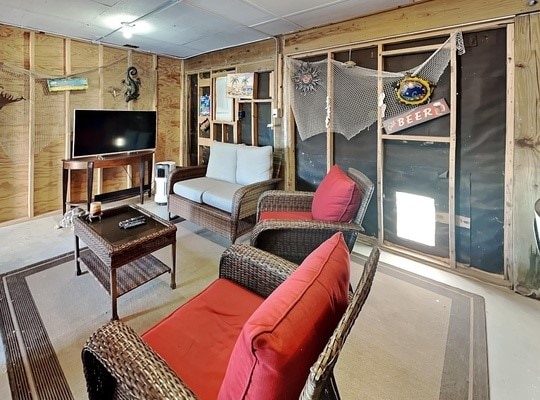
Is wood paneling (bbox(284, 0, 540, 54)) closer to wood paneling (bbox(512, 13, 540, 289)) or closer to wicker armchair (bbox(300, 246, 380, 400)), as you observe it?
wood paneling (bbox(512, 13, 540, 289))

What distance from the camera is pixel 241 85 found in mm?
4316

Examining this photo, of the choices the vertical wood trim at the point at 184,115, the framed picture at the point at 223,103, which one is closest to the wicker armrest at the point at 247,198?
the framed picture at the point at 223,103

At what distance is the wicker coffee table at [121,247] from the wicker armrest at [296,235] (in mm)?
684

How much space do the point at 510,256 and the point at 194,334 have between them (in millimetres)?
2498

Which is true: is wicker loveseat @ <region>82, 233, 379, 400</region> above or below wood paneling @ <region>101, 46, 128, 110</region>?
below

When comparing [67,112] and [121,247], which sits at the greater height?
[67,112]

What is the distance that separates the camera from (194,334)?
4.21ft

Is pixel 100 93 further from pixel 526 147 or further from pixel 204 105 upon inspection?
pixel 526 147

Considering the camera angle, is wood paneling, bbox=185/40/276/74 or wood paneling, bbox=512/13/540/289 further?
wood paneling, bbox=185/40/276/74

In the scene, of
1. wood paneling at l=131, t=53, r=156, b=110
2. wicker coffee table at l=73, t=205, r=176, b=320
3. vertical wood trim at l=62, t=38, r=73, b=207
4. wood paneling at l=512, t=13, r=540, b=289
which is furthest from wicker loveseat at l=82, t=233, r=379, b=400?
wood paneling at l=131, t=53, r=156, b=110

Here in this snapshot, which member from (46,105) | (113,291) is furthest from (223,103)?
(113,291)

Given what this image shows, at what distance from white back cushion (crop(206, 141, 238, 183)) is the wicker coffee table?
54.5 inches

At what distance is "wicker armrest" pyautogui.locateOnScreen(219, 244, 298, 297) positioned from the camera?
152cm

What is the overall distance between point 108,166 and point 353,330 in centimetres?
361
